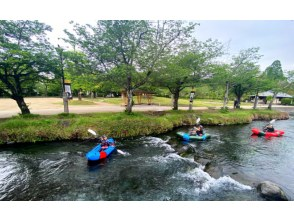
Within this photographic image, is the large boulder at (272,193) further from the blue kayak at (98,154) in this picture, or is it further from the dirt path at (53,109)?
the dirt path at (53,109)

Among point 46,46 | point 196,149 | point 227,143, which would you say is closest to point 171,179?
point 196,149

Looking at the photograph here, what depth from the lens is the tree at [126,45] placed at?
39.1 feet

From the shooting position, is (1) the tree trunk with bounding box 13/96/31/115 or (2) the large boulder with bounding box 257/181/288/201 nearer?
(2) the large boulder with bounding box 257/181/288/201

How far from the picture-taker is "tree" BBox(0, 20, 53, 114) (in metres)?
9.82

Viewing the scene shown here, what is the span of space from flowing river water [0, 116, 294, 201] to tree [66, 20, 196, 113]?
19.8 feet

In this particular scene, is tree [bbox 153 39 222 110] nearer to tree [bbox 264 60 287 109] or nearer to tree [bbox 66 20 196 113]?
tree [bbox 66 20 196 113]

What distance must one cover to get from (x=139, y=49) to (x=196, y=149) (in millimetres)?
8950

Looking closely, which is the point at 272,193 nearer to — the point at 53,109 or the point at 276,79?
the point at 53,109

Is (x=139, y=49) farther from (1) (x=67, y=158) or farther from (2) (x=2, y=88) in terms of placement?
(2) (x=2, y=88)

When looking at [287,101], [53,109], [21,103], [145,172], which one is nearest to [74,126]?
[21,103]

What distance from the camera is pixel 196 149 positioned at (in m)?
10.5

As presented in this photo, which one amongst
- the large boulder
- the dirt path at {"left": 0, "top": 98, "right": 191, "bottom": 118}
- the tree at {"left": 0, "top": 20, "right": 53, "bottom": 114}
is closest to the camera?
the large boulder

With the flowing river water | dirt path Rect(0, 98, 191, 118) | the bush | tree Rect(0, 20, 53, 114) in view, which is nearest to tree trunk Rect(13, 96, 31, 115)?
tree Rect(0, 20, 53, 114)

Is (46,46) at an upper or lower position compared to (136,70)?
upper
